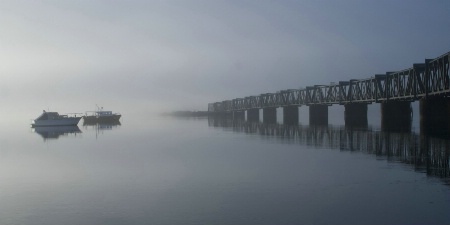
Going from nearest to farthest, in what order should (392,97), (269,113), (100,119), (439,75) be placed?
1. (439,75)
2. (392,97)
3. (100,119)
4. (269,113)

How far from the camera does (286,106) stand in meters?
162

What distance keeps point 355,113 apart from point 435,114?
43.7m

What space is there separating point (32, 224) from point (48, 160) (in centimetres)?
2619

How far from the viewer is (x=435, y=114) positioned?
239 ft

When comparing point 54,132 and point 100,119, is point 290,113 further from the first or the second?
point 54,132

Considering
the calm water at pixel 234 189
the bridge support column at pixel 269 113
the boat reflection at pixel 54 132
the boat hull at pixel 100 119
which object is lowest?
the calm water at pixel 234 189

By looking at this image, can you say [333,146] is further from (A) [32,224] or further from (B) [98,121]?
(B) [98,121]

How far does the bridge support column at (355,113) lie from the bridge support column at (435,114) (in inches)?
1485

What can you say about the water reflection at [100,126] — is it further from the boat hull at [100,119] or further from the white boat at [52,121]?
the white boat at [52,121]

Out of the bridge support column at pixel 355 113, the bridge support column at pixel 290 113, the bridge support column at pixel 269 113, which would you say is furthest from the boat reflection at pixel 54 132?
the bridge support column at pixel 269 113

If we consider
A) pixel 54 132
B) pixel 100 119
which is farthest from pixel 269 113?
pixel 54 132

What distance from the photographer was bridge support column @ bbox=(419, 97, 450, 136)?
70.9 metres

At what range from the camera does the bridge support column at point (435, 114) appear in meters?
70.9

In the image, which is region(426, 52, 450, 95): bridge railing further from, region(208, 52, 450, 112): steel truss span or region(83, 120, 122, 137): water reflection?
region(83, 120, 122, 137): water reflection
